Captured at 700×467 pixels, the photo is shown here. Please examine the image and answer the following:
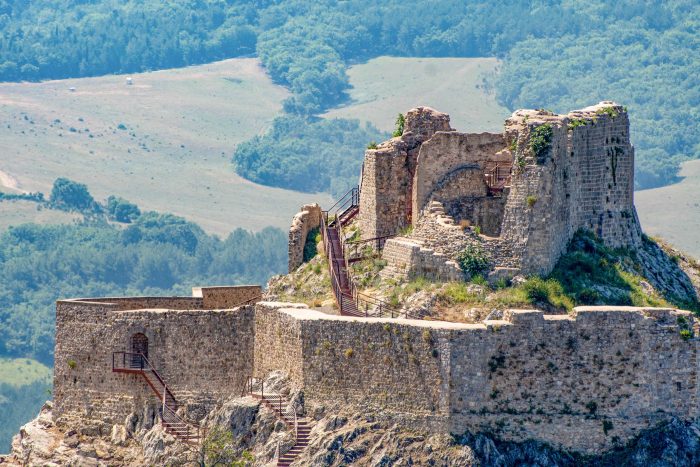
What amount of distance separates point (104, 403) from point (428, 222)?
10768 millimetres

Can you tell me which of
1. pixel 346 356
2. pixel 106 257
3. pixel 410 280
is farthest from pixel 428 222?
pixel 106 257

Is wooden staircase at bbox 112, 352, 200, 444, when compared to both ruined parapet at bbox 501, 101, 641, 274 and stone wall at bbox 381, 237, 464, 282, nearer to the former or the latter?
stone wall at bbox 381, 237, 464, 282

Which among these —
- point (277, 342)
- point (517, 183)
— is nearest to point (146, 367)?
point (277, 342)

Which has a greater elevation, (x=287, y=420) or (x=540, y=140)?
(x=540, y=140)

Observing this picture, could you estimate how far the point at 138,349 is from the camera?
79375 millimetres

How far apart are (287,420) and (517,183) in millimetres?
9668

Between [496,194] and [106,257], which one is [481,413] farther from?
[106,257]

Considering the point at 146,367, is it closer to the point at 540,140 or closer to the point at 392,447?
the point at 392,447

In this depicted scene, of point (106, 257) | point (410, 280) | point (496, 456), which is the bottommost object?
point (496, 456)

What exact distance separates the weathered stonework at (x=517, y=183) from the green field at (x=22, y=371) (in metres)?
93.4

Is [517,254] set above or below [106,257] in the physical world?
below

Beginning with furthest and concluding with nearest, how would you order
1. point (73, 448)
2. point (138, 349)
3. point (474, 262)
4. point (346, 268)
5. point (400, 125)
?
1. point (400, 125)
2. point (346, 268)
3. point (73, 448)
4. point (138, 349)
5. point (474, 262)

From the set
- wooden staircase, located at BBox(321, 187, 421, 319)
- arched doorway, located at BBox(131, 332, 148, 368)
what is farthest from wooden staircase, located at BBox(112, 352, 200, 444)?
wooden staircase, located at BBox(321, 187, 421, 319)

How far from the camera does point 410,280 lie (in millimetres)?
78375
